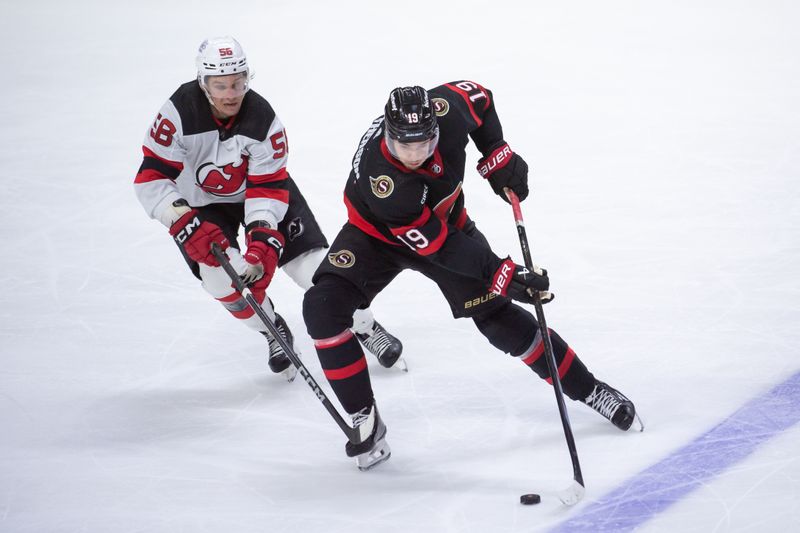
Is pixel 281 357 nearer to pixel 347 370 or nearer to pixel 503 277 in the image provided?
pixel 347 370

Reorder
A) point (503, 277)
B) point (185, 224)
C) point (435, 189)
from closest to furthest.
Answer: point (503, 277) → point (435, 189) → point (185, 224)

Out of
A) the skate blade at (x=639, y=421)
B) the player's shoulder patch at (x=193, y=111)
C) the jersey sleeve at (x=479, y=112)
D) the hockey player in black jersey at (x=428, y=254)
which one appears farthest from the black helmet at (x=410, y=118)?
the skate blade at (x=639, y=421)

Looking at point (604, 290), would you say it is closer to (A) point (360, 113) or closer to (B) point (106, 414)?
(B) point (106, 414)

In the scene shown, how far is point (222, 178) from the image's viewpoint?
338 cm

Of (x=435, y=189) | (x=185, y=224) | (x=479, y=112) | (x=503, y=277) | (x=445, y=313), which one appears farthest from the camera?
(x=445, y=313)

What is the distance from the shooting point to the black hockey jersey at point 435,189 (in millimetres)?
2668

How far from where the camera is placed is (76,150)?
5738 mm

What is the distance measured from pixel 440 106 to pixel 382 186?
1.30 ft

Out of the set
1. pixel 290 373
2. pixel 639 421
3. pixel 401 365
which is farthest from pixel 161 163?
pixel 639 421

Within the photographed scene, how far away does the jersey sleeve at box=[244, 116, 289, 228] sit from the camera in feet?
10.9

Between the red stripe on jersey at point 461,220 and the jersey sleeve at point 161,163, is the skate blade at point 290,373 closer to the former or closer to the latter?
the jersey sleeve at point 161,163

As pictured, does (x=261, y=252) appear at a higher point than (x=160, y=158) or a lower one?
lower

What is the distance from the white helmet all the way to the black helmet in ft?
2.41

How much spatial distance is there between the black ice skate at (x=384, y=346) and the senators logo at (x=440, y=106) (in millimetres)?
983
